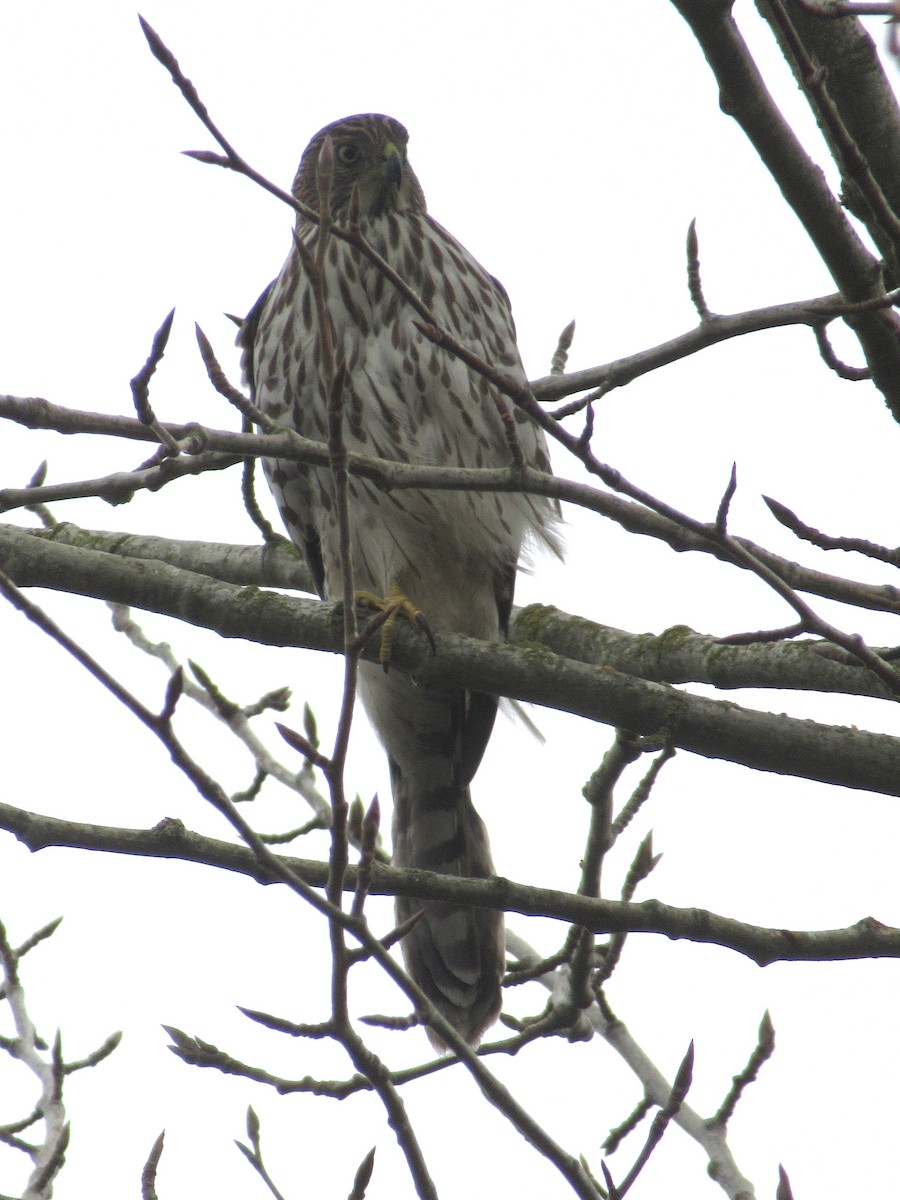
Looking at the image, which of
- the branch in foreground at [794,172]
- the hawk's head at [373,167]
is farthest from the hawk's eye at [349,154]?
the branch in foreground at [794,172]

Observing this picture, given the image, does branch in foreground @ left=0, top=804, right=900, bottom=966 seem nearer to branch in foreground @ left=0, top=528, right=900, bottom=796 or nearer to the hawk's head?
branch in foreground @ left=0, top=528, right=900, bottom=796

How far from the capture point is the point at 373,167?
5.64m

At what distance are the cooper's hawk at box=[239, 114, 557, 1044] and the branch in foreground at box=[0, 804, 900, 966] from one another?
1928mm

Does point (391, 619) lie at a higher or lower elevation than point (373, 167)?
lower

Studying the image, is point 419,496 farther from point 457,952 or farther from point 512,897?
point 512,897

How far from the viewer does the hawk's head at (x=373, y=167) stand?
5527 mm

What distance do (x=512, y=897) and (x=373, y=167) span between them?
3.83 meters

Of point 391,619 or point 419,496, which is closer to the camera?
point 391,619

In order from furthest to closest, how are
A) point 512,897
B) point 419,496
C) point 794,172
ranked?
point 419,496, point 512,897, point 794,172

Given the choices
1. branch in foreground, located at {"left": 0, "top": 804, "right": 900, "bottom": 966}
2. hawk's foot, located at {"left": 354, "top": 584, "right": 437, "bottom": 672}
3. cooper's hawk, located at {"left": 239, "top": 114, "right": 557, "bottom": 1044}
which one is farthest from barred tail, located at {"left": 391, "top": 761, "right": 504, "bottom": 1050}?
branch in foreground, located at {"left": 0, "top": 804, "right": 900, "bottom": 966}

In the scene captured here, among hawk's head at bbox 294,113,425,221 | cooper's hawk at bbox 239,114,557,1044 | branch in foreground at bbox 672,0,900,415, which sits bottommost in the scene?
branch in foreground at bbox 672,0,900,415

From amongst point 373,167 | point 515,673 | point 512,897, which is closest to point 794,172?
point 515,673

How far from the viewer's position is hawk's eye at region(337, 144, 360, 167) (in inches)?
225

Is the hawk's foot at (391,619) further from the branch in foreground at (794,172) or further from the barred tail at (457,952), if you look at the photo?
the branch in foreground at (794,172)
